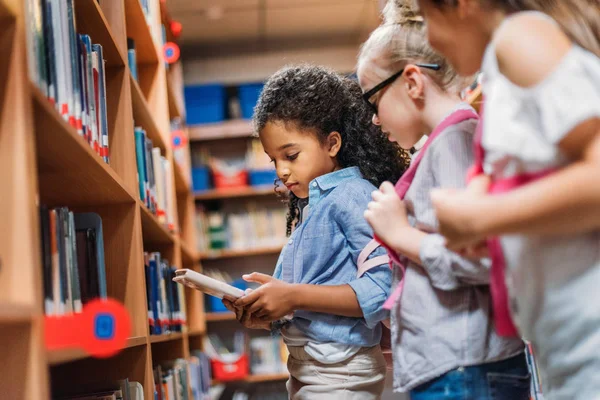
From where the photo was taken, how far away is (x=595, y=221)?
2.56 ft

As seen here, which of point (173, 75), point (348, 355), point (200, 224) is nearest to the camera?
point (348, 355)

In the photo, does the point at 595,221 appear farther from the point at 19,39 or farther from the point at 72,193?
the point at 72,193

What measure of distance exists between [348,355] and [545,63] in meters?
0.91

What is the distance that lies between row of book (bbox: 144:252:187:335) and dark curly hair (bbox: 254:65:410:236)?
0.76m

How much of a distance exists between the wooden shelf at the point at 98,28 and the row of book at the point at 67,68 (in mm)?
77

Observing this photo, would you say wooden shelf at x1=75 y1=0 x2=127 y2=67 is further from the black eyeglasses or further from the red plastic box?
the red plastic box

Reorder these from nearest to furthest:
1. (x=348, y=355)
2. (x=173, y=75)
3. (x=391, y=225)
Result: 1. (x=391, y=225)
2. (x=348, y=355)
3. (x=173, y=75)

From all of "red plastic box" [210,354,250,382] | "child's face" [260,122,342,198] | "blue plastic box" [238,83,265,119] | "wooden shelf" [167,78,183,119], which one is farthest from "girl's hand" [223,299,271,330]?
"blue plastic box" [238,83,265,119]

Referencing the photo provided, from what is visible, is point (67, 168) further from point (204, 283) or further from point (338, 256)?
point (338, 256)

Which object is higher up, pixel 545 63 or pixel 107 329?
pixel 545 63

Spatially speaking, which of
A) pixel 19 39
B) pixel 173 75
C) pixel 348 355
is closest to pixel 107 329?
pixel 19 39

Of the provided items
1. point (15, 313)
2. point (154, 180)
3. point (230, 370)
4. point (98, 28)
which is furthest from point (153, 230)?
point (230, 370)

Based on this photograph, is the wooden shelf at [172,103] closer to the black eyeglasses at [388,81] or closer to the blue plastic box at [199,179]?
the blue plastic box at [199,179]

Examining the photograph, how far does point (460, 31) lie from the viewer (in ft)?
3.17
